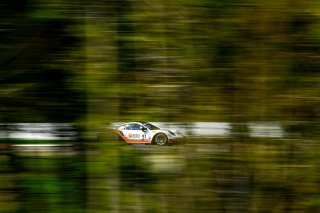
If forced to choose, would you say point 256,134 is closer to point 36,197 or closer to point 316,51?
point 316,51

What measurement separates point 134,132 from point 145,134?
8 cm

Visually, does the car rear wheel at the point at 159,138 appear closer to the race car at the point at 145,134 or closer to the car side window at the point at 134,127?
the race car at the point at 145,134

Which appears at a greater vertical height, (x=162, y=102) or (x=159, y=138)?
(x=162, y=102)

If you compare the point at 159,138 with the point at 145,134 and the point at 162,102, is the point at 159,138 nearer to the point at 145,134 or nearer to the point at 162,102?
the point at 145,134

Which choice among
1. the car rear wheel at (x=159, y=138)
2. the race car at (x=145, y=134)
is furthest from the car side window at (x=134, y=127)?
the car rear wheel at (x=159, y=138)

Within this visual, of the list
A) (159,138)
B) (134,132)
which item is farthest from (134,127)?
(159,138)

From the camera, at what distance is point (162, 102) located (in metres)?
3.38

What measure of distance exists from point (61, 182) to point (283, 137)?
1.55 meters

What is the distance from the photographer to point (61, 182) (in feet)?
11.6

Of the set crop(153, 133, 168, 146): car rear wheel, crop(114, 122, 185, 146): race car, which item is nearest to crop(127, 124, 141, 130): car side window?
crop(114, 122, 185, 146): race car

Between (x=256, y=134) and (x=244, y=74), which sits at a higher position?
(x=244, y=74)

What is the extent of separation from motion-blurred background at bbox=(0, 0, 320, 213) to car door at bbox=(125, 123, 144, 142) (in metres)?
0.06

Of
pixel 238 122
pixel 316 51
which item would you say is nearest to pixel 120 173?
pixel 238 122

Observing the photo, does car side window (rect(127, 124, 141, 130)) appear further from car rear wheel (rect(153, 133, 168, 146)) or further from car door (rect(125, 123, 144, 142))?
car rear wheel (rect(153, 133, 168, 146))
